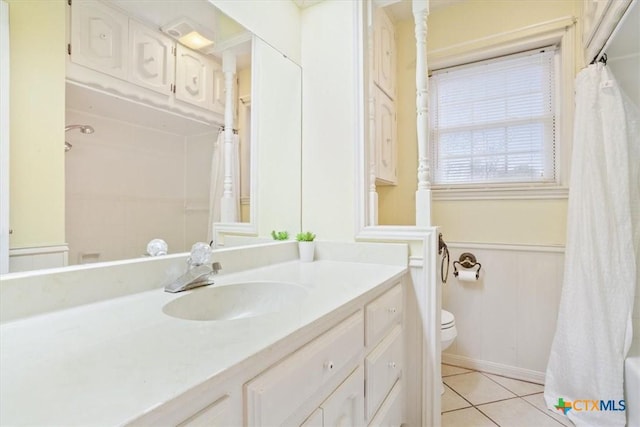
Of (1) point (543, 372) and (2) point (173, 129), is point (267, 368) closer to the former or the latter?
(2) point (173, 129)

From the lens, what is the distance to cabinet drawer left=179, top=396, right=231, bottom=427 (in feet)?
1.48

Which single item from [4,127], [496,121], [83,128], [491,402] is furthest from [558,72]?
[4,127]

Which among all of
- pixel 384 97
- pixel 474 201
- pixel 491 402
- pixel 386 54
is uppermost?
pixel 386 54

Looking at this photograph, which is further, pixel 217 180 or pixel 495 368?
pixel 495 368

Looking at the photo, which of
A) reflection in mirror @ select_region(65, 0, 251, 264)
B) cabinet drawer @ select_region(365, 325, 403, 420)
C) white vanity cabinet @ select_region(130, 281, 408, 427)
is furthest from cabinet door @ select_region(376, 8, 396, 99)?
cabinet drawer @ select_region(365, 325, 403, 420)

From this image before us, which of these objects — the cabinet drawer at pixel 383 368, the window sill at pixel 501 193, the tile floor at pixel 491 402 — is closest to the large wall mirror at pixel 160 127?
the cabinet drawer at pixel 383 368

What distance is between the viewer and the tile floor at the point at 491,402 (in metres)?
1.61

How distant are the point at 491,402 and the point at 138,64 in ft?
7.43

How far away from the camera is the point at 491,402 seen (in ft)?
5.84

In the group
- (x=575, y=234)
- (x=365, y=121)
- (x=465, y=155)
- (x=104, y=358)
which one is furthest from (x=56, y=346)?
(x=465, y=155)

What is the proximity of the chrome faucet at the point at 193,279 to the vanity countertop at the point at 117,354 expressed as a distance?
0.13ft

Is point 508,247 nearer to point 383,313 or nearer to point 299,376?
point 383,313

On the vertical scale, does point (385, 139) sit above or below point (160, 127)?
above

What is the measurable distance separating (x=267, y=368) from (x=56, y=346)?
37cm
